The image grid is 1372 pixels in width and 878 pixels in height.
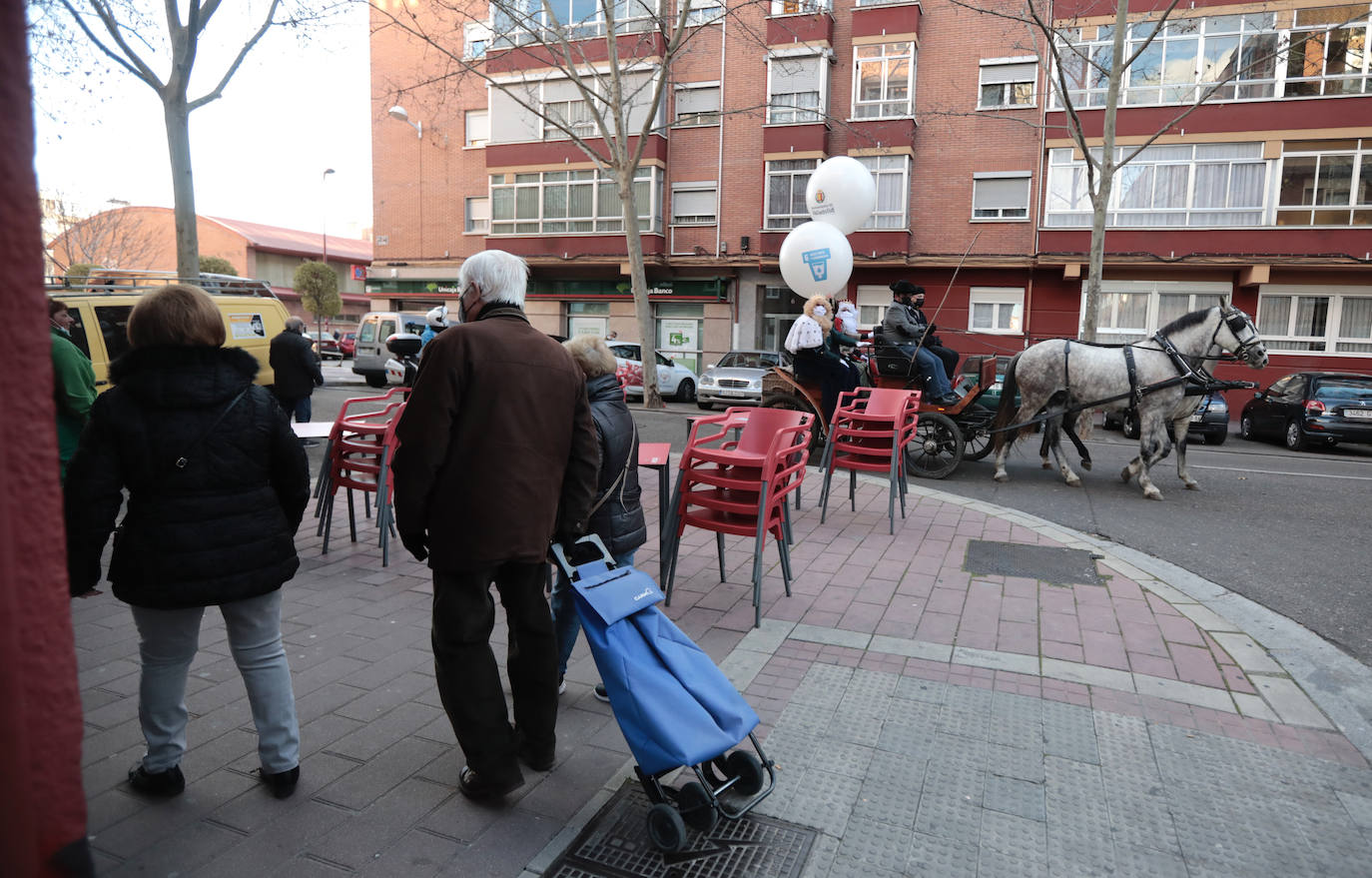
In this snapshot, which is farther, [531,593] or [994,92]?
[994,92]

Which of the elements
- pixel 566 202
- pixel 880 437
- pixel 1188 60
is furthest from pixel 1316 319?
pixel 566 202

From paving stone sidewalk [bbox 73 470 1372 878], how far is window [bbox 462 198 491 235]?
28.2 m

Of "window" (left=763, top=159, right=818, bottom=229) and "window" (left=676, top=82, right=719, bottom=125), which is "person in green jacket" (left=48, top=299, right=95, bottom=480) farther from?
"window" (left=676, top=82, right=719, bottom=125)

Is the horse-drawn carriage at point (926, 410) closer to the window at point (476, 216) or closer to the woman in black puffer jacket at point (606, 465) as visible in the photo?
the woman in black puffer jacket at point (606, 465)

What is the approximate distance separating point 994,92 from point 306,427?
23.5 m

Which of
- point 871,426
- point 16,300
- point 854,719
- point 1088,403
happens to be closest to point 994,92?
point 1088,403

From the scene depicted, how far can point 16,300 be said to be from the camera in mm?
664

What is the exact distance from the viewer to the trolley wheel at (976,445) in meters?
10.5

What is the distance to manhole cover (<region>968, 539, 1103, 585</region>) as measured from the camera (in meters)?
5.91

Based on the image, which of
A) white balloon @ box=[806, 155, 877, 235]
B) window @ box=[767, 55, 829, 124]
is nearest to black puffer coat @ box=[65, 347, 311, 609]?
white balloon @ box=[806, 155, 877, 235]

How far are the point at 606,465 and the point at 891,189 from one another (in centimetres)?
2367

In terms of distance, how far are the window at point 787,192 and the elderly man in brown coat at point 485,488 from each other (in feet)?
77.2

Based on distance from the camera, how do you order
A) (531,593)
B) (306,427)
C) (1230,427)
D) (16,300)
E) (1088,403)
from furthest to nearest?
(1230,427)
(1088,403)
(306,427)
(531,593)
(16,300)

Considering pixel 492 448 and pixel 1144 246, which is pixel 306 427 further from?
pixel 1144 246
